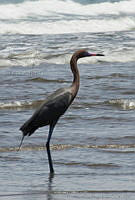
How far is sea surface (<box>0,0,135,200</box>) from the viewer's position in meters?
6.57

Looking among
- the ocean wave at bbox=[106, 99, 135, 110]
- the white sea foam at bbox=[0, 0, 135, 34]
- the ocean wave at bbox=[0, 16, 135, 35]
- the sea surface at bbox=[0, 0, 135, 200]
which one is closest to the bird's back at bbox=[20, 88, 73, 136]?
the sea surface at bbox=[0, 0, 135, 200]

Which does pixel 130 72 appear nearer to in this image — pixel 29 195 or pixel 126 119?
pixel 126 119

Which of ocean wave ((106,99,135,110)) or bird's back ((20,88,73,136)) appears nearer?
bird's back ((20,88,73,136))

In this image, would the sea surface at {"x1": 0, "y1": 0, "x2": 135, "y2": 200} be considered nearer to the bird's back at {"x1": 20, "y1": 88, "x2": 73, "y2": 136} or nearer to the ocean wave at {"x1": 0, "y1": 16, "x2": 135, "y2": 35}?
the bird's back at {"x1": 20, "y1": 88, "x2": 73, "y2": 136}

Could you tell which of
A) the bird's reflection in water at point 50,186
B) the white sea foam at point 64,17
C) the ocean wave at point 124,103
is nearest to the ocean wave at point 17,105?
the ocean wave at point 124,103

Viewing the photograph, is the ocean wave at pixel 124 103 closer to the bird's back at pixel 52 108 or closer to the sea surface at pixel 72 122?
the sea surface at pixel 72 122

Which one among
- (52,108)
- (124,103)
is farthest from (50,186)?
(124,103)

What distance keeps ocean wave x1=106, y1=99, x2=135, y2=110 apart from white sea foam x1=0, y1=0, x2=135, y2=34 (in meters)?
19.5

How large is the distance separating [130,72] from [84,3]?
30.3 m

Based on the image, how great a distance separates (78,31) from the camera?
107ft

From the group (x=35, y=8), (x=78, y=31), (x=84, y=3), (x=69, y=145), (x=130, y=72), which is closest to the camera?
(x=69, y=145)

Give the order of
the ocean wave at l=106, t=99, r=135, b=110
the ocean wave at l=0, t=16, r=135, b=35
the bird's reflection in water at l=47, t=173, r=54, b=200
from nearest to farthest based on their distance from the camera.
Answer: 1. the bird's reflection in water at l=47, t=173, r=54, b=200
2. the ocean wave at l=106, t=99, r=135, b=110
3. the ocean wave at l=0, t=16, r=135, b=35

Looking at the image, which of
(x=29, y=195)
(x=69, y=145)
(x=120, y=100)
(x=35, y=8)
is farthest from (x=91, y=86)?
(x=35, y=8)

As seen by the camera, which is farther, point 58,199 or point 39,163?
point 39,163
